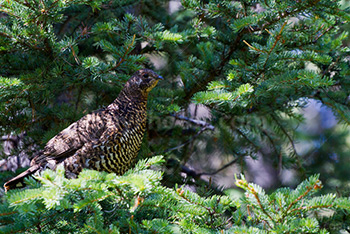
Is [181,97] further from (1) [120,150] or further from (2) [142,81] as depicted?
(1) [120,150]

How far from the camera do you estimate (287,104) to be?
3.60 meters

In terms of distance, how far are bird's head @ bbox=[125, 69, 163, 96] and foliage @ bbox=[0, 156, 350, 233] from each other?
1.26 m

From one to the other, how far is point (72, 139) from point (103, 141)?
0.92ft

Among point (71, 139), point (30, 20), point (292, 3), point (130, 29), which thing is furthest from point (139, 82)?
point (292, 3)

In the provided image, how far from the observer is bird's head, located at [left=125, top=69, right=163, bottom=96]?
3174 mm

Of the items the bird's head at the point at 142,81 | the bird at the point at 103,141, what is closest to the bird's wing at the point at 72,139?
the bird at the point at 103,141

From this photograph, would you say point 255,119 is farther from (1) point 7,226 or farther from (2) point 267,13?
(1) point 7,226

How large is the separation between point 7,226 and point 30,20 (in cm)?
144

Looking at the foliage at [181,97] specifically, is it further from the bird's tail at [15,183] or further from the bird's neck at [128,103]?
the bird's tail at [15,183]

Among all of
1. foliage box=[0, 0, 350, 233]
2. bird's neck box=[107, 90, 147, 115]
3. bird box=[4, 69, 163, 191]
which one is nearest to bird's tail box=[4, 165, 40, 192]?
bird box=[4, 69, 163, 191]

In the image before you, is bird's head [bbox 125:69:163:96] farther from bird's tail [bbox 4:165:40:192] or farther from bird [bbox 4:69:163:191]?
bird's tail [bbox 4:165:40:192]

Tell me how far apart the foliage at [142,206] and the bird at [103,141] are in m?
0.82

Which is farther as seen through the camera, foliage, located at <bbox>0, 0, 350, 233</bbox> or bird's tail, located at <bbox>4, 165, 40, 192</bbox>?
bird's tail, located at <bbox>4, 165, 40, 192</bbox>

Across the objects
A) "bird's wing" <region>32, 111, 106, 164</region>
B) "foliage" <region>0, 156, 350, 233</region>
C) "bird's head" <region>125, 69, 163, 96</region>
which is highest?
"bird's head" <region>125, 69, 163, 96</region>
